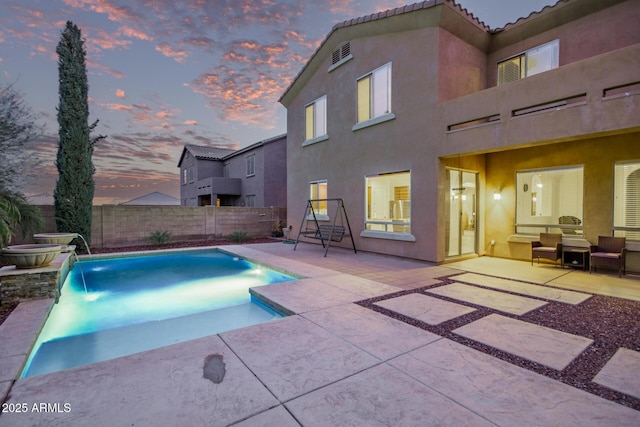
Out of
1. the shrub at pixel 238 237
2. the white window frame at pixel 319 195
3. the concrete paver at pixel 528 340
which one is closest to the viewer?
the concrete paver at pixel 528 340

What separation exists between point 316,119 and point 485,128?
21.5 ft

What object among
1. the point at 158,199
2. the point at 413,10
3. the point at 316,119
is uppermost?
the point at 413,10

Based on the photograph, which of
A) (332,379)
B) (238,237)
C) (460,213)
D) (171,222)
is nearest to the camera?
(332,379)

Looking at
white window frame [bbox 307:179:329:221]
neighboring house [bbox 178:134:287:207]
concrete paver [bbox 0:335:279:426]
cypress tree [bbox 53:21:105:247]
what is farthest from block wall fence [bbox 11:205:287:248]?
concrete paver [bbox 0:335:279:426]

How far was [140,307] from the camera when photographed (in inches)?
217

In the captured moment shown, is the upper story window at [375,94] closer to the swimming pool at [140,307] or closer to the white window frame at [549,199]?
the white window frame at [549,199]

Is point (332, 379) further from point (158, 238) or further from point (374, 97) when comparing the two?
point (158, 238)

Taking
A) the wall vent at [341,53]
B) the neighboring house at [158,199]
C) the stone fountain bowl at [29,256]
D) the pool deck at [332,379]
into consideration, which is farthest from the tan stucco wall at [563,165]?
the neighboring house at [158,199]

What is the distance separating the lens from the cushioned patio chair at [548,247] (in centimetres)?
672

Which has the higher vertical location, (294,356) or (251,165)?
(251,165)

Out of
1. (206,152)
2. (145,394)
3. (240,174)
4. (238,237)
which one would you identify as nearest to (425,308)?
(145,394)

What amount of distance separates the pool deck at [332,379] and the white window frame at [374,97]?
19.7ft

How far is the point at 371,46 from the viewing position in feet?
29.1

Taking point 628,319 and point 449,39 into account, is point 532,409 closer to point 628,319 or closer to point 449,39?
point 628,319
